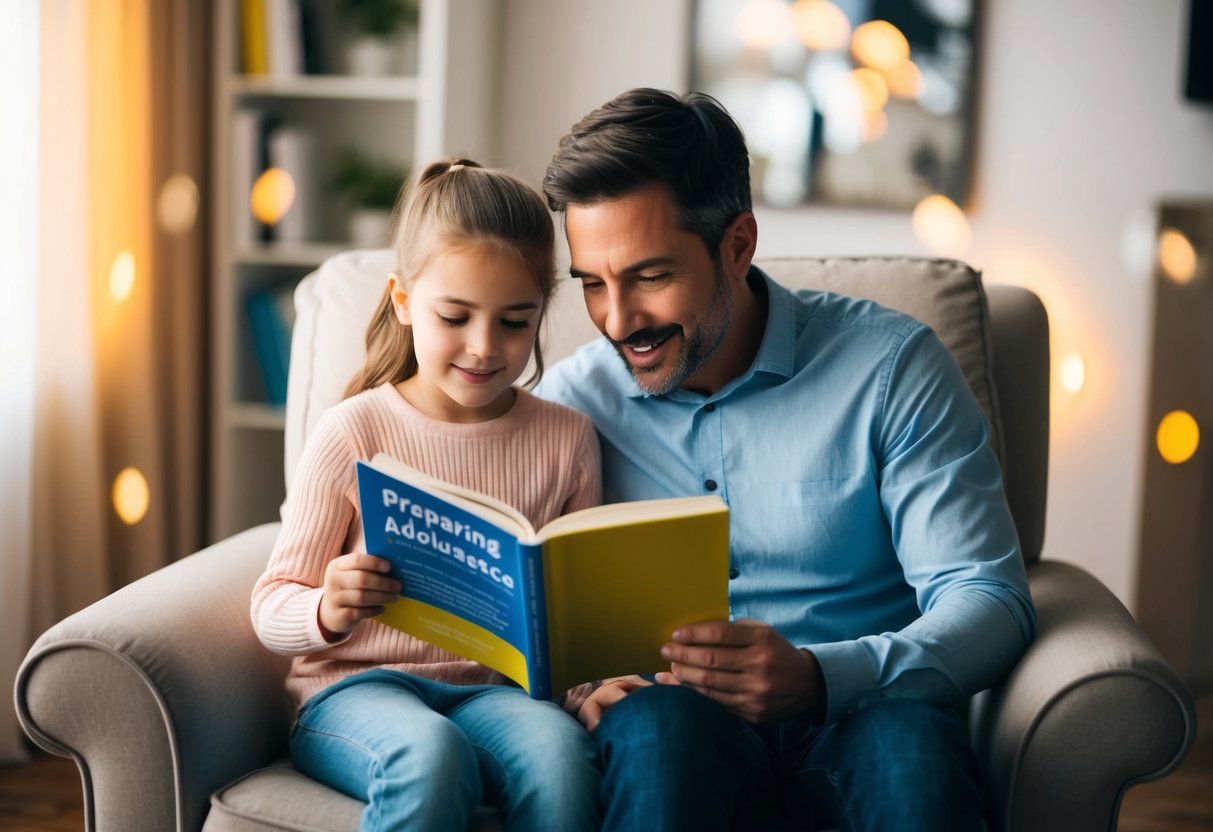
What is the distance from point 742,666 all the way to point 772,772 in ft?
0.58

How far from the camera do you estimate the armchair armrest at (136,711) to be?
1.20 metres

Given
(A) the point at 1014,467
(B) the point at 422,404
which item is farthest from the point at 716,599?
(A) the point at 1014,467

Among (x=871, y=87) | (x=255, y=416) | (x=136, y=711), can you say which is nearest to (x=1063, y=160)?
(x=871, y=87)

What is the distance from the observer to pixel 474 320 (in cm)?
133

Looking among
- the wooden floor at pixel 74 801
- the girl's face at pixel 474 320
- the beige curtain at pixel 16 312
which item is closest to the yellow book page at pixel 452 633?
the girl's face at pixel 474 320

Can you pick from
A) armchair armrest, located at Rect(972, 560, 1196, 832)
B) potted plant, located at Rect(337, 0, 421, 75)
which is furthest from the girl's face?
potted plant, located at Rect(337, 0, 421, 75)

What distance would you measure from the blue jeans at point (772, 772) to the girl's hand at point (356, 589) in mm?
256

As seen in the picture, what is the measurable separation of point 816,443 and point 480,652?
48cm

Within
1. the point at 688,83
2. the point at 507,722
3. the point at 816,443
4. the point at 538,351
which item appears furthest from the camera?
the point at 688,83

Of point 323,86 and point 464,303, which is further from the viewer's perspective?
point 323,86

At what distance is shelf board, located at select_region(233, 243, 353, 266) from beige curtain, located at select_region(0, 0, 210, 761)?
12 centimetres

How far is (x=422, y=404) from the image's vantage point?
4.68 ft

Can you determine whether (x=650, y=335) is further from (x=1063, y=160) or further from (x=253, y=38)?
(x=1063, y=160)

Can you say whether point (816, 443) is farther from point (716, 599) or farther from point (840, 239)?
point (840, 239)
